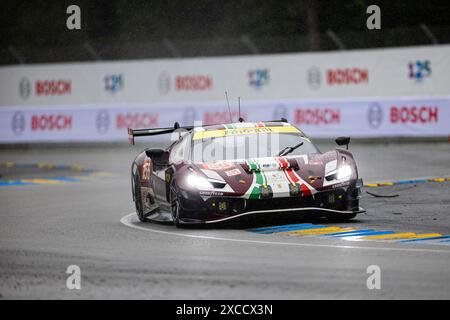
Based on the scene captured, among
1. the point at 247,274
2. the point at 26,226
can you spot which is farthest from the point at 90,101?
the point at 247,274

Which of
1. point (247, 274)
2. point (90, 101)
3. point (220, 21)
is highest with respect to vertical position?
point (220, 21)

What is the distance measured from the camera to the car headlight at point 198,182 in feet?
42.6

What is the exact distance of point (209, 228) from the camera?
13.4 meters

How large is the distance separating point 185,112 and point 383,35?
6.09 m

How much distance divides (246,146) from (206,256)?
3.17 metres

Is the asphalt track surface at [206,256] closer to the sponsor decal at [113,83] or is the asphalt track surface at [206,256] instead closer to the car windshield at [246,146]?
the car windshield at [246,146]

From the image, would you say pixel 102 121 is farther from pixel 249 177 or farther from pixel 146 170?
pixel 249 177

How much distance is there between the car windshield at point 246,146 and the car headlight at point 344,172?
0.71 metres

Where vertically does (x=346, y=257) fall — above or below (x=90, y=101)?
below

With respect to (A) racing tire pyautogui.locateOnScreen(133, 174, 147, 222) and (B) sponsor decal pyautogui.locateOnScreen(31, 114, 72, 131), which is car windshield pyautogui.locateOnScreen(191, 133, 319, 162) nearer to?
(A) racing tire pyautogui.locateOnScreen(133, 174, 147, 222)

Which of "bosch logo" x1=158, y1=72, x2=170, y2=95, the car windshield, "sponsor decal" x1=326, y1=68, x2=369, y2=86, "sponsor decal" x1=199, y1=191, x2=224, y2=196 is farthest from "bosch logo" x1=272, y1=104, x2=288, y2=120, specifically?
"sponsor decal" x1=199, y1=191, x2=224, y2=196

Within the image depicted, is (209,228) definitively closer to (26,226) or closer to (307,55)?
(26,226)

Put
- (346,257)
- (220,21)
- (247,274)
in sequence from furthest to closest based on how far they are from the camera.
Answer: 1. (220,21)
2. (346,257)
3. (247,274)

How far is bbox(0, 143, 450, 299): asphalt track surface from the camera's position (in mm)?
8883
